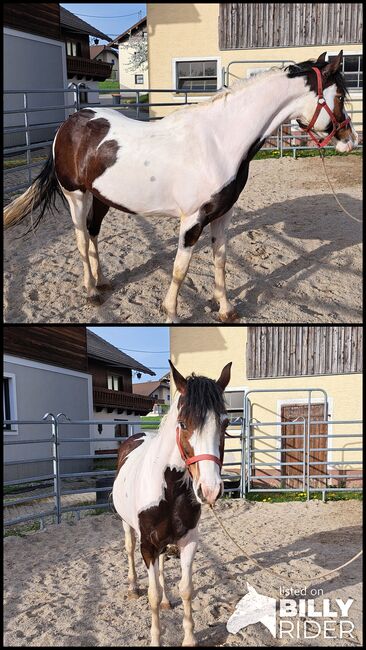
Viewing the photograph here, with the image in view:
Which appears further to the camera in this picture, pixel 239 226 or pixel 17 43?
pixel 17 43

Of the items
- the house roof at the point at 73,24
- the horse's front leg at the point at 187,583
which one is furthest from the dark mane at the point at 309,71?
the house roof at the point at 73,24

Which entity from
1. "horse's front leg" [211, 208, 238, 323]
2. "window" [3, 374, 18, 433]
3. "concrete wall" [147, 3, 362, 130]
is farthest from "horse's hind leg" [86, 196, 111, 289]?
"concrete wall" [147, 3, 362, 130]

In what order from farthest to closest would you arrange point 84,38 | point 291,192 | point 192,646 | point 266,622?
1. point 84,38
2. point 291,192
3. point 266,622
4. point 192,646

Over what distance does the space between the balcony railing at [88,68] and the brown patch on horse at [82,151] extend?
11.4m

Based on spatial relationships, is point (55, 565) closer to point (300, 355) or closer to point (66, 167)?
point (66, 167)

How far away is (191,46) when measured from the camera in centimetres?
1091

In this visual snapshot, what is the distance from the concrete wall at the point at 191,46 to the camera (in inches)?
422

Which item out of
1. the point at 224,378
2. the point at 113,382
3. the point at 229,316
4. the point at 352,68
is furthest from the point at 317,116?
the point at 113,382

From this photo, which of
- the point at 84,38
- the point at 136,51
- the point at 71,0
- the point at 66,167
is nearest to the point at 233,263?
the point at 66,167

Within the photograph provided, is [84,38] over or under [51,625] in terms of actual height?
over

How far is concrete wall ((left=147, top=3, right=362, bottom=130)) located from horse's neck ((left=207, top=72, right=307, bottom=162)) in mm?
8187

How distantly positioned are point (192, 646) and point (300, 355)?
20.0 ft

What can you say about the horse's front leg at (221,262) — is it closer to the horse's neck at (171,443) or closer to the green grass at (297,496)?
the horse's neck at (171,443)

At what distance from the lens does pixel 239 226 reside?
5.43 m
